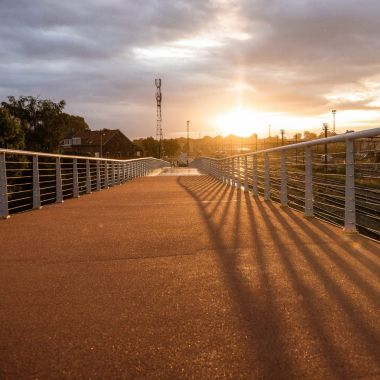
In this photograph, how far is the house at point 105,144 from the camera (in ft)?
322

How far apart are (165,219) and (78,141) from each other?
98754 mm

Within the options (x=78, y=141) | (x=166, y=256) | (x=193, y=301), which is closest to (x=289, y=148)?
(x=166, y=256)

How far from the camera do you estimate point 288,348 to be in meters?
2.67

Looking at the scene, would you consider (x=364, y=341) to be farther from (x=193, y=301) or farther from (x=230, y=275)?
(x=230, y=275)

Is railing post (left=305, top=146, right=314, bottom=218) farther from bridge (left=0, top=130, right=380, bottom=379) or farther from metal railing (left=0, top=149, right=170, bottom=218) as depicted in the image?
metal railing (left=0, top=149, right=170, bottom=218)

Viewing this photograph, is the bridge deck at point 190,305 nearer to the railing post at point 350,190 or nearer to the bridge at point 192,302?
the bridge at point 192,302

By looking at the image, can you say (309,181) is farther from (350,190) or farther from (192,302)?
(192,302)

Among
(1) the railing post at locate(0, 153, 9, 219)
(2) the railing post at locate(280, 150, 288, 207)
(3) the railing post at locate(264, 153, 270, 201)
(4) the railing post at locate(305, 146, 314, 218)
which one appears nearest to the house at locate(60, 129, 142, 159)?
(3) the railing post at locate(264, 153, 270, 201)

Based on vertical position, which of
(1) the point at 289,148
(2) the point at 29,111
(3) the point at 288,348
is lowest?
(3) the point at 288,348

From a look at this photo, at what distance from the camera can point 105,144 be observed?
97250mm

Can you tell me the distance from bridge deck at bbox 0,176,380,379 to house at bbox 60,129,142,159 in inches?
3637

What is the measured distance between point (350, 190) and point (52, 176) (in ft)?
60.1

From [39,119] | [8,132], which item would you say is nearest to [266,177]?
[8,132]

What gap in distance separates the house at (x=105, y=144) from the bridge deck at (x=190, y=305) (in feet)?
303
